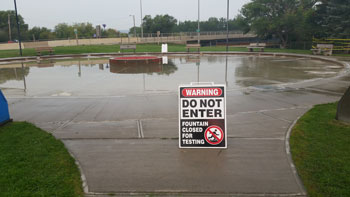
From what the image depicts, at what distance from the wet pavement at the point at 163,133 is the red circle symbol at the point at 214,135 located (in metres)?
0.20

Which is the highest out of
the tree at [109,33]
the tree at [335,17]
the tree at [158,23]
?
the tree at [158,23]

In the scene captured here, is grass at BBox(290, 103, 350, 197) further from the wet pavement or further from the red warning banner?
the red warning banner

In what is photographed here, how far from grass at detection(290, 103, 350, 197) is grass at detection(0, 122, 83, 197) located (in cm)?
326

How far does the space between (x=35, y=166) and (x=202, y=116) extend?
2.89 m

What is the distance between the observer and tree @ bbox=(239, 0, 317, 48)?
3578cm

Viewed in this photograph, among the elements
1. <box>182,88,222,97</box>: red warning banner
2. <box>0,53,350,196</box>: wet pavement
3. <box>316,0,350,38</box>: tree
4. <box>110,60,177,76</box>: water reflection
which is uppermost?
<box>316,0,350,38</box>: tree

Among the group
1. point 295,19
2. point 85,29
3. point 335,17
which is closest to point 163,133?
point 335,17

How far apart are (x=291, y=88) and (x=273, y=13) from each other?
3068 cm

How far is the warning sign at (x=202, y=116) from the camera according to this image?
529 cm

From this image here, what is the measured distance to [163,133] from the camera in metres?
6.28

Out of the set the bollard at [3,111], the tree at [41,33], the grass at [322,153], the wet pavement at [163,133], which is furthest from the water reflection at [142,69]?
the tree at [41,33]

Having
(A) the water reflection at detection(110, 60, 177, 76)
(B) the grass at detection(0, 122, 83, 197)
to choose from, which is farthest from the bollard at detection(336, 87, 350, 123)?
(A) the water reflection at detection(110, 60, 177, 76)

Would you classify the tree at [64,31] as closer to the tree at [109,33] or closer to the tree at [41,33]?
the tree at [41,33]

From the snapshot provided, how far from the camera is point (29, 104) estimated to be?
9031 millimetres
